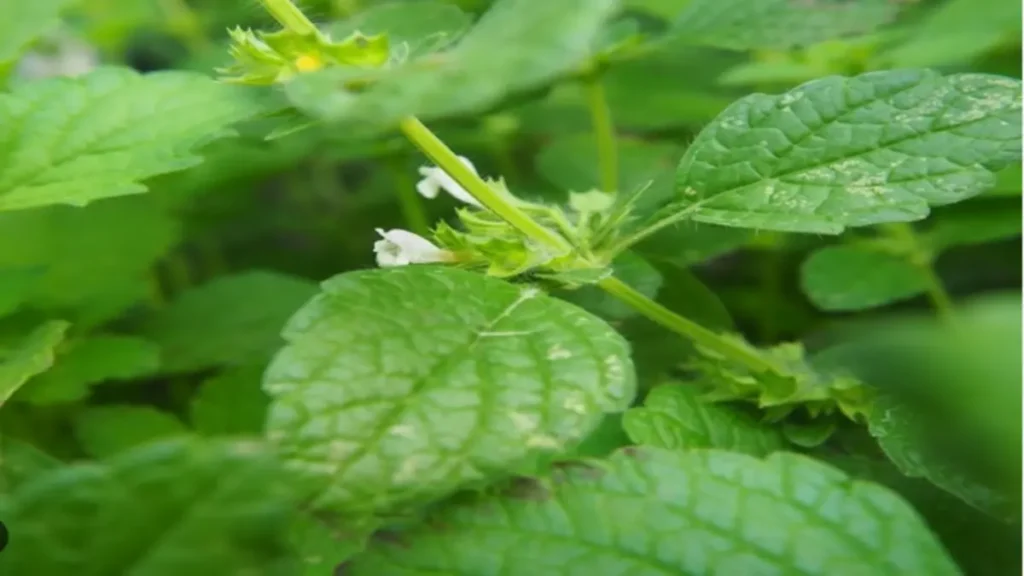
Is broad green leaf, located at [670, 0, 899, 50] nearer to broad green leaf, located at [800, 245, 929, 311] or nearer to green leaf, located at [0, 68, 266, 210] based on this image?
broad green leaf, located at [800, 245, 929, 311]

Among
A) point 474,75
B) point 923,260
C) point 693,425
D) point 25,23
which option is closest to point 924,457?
point 693,425

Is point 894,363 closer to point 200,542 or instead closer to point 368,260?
point 200,542

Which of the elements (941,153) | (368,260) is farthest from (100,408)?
(941,153)

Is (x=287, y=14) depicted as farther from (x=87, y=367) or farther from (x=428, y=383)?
(x=87, y=367)

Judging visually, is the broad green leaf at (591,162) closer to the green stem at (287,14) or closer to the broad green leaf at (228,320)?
the broad green leaf at (228,320)

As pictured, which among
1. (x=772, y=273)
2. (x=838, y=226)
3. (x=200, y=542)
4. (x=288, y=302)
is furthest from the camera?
(x=772, y=273)

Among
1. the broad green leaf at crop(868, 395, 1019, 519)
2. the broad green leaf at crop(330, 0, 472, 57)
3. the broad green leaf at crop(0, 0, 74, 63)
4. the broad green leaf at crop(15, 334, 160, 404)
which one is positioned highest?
the broad green leaf at crop(0, 0, 74, 63)

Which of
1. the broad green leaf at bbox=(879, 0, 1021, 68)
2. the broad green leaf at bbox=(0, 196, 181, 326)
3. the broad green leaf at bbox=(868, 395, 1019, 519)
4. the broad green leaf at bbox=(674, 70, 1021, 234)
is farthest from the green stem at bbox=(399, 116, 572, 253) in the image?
the broad green leaf at bbox=(879, 0, 1021, 68)
